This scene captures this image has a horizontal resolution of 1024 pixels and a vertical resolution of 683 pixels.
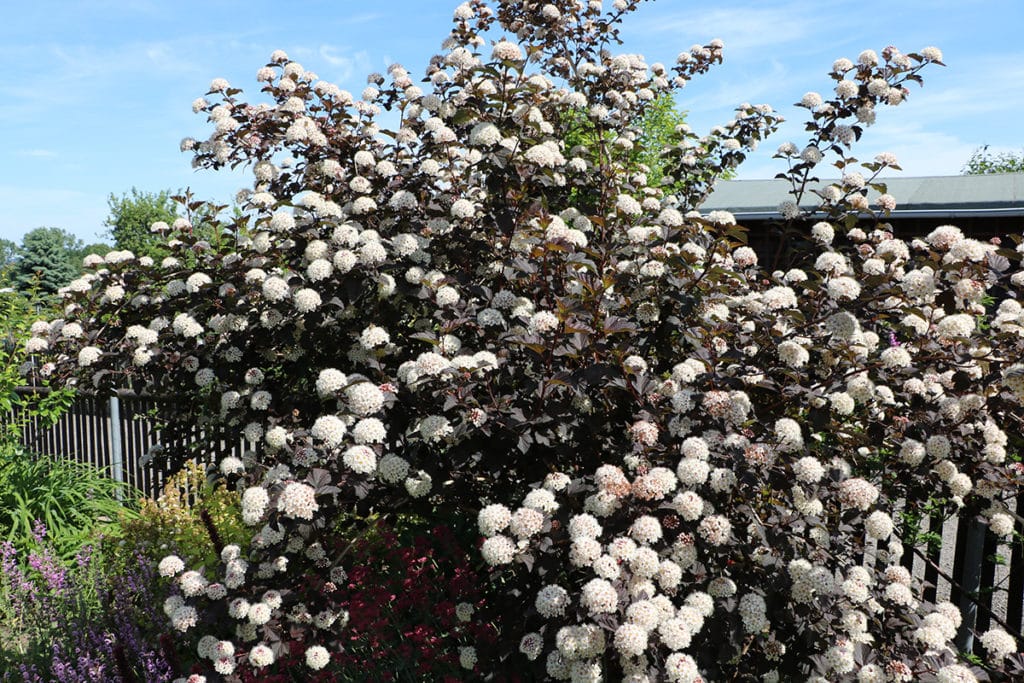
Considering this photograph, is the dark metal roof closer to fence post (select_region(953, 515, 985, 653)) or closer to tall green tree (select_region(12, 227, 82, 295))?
fence post (select_region(953, 515, 985, 653))

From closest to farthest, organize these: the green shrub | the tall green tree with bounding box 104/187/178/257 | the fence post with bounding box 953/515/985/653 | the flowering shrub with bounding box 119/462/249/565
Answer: the fence post with bounding box 953/515/985/653 < the flowering shrub with bounding box 119/462/249/565 < the green shrub < the tall green tree with bounding box 104/187/178/257

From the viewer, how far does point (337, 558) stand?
2.50 meters

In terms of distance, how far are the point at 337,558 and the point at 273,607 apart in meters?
0.25

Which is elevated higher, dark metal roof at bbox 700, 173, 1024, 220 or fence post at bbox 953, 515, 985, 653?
dark metal roof at bbox 700, 173, 1024, 220

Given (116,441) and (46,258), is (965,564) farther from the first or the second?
(46,258)

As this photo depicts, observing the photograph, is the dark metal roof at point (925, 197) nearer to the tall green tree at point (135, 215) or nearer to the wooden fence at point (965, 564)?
the wooden fence at point (965, 564)

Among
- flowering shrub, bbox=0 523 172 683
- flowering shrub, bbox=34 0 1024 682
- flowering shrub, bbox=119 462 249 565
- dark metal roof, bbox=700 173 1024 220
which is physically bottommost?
flowering shrub, bbox=0 523 172 683

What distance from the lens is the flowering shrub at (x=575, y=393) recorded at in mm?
2109

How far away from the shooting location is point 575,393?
249 cm

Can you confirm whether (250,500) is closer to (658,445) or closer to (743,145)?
(658,445)

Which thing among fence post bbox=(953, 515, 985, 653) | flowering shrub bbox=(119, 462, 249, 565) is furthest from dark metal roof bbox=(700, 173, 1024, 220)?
flowering shrub bbox=(119, 462, 249, 565)

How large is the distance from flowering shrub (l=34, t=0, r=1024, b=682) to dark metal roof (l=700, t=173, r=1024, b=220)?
758 cm

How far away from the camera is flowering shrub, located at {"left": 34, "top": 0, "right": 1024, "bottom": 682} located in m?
2.11

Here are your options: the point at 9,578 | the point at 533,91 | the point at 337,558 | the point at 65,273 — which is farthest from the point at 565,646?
the point at 65,273
